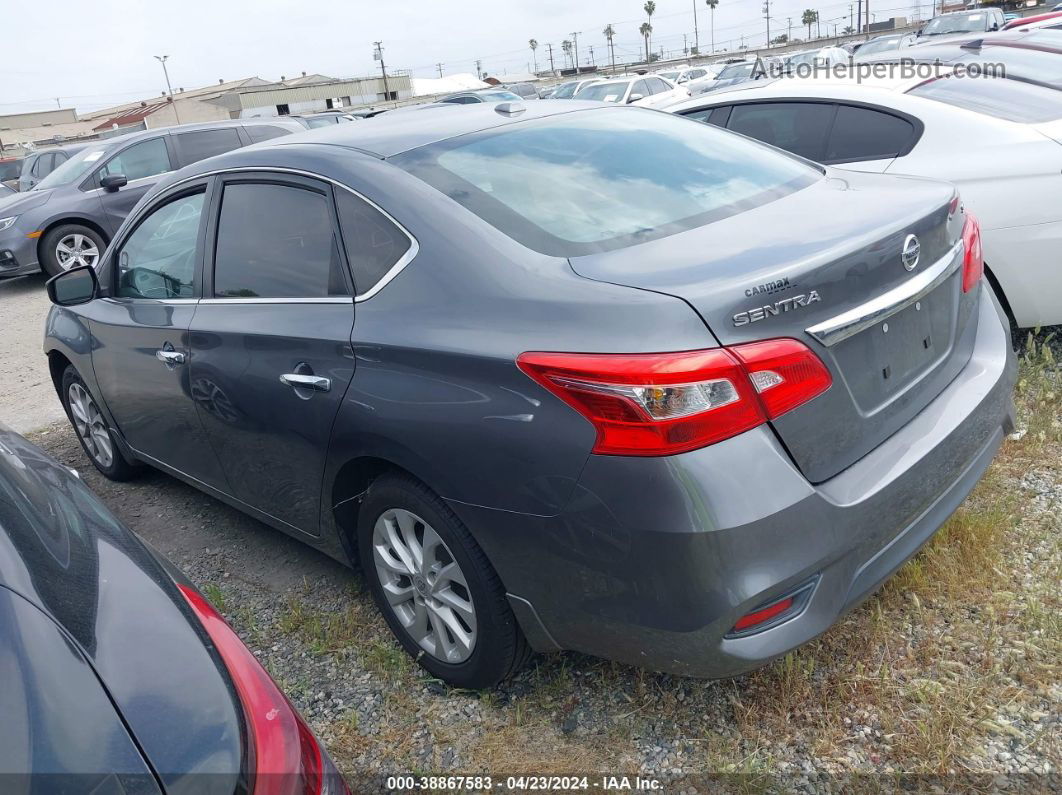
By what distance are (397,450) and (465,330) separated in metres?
0.41

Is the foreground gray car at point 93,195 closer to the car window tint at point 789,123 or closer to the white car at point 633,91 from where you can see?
the car window tint at point 789,123

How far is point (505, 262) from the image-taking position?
225 cm

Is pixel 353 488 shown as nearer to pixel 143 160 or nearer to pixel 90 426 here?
pixel 90 426

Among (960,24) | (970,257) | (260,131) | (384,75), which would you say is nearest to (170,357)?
(970,257)

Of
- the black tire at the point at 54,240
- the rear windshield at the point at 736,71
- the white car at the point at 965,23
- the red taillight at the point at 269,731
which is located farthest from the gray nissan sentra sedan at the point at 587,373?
the white car at the point at 965,23

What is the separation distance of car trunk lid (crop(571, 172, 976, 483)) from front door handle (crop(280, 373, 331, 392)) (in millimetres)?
899

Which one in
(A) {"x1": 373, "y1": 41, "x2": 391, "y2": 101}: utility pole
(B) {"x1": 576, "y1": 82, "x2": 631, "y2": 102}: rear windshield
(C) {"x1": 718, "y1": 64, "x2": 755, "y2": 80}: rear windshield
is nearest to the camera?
(B) {"x1": 576, "y1": 82, "x2": 631, "y2": 102}: rear windshield

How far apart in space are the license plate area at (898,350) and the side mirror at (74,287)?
3.36m

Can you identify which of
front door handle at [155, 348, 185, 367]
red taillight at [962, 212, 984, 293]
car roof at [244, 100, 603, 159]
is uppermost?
car roof at [244, 100, 603, 159]

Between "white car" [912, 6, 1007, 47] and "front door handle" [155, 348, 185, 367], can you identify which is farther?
"white car" [912, 6, 1007, 47]

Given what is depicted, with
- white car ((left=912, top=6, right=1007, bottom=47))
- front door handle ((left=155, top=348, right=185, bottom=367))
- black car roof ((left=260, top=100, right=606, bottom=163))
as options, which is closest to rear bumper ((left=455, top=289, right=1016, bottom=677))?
black car roof ((left=260, top=100, right=606, bottom=163))

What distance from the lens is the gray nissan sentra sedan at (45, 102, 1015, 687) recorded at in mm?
1935

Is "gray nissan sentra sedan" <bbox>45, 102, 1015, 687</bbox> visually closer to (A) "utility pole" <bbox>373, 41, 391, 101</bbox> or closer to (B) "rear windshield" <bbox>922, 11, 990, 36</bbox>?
(B) "rear windshield" <bbox>922, 11, 990, 36</bbox>

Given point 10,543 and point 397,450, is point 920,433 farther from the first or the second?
point 10,543
